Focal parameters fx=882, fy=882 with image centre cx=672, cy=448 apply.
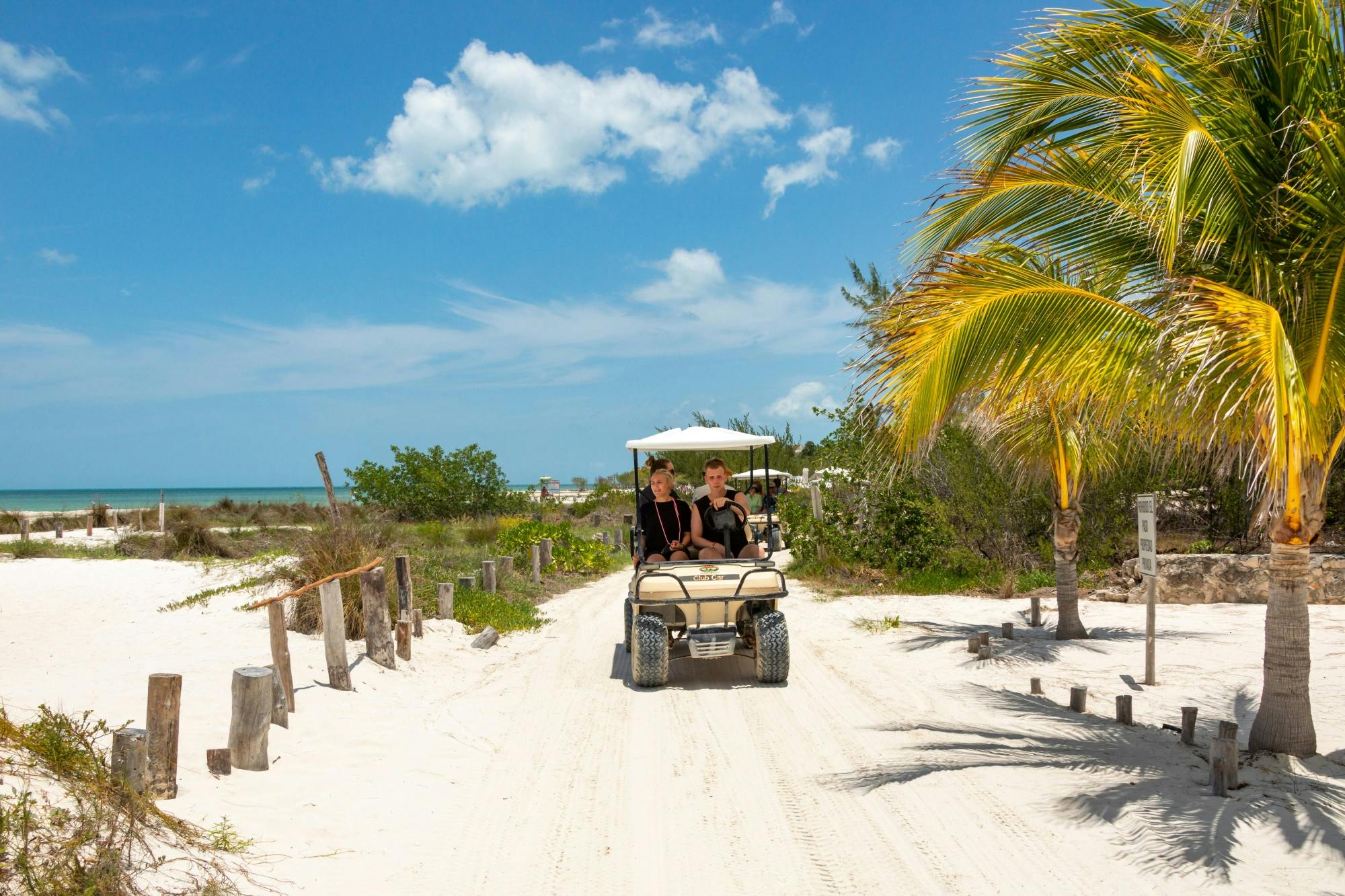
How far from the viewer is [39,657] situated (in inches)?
335

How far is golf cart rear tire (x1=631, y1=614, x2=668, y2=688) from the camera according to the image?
26.2ft

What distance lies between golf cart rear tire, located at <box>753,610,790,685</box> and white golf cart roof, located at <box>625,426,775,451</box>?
6.30 ft

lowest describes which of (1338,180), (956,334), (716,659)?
(716,659)

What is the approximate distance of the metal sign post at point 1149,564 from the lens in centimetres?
786

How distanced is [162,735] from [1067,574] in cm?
901

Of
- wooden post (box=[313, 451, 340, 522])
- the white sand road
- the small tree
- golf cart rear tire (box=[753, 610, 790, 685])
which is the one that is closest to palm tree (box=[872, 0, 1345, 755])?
the white sand road

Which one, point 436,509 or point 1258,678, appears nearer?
point 1258,678

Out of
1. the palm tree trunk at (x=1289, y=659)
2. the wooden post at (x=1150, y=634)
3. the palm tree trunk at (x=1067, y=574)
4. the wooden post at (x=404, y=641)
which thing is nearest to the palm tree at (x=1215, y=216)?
the palm tree trunk at (x=1289, y=659)

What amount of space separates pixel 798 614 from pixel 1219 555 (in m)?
6.07

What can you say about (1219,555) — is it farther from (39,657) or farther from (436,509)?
(436,509)

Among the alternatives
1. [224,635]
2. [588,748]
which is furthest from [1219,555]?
[224,635]

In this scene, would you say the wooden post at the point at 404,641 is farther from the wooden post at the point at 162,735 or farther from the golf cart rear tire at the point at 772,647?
the wooden post at the point at 162,735

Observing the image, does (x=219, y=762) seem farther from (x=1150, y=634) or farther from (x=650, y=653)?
(x=1150, y=634)

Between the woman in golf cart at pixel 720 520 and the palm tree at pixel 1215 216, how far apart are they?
3625mm
